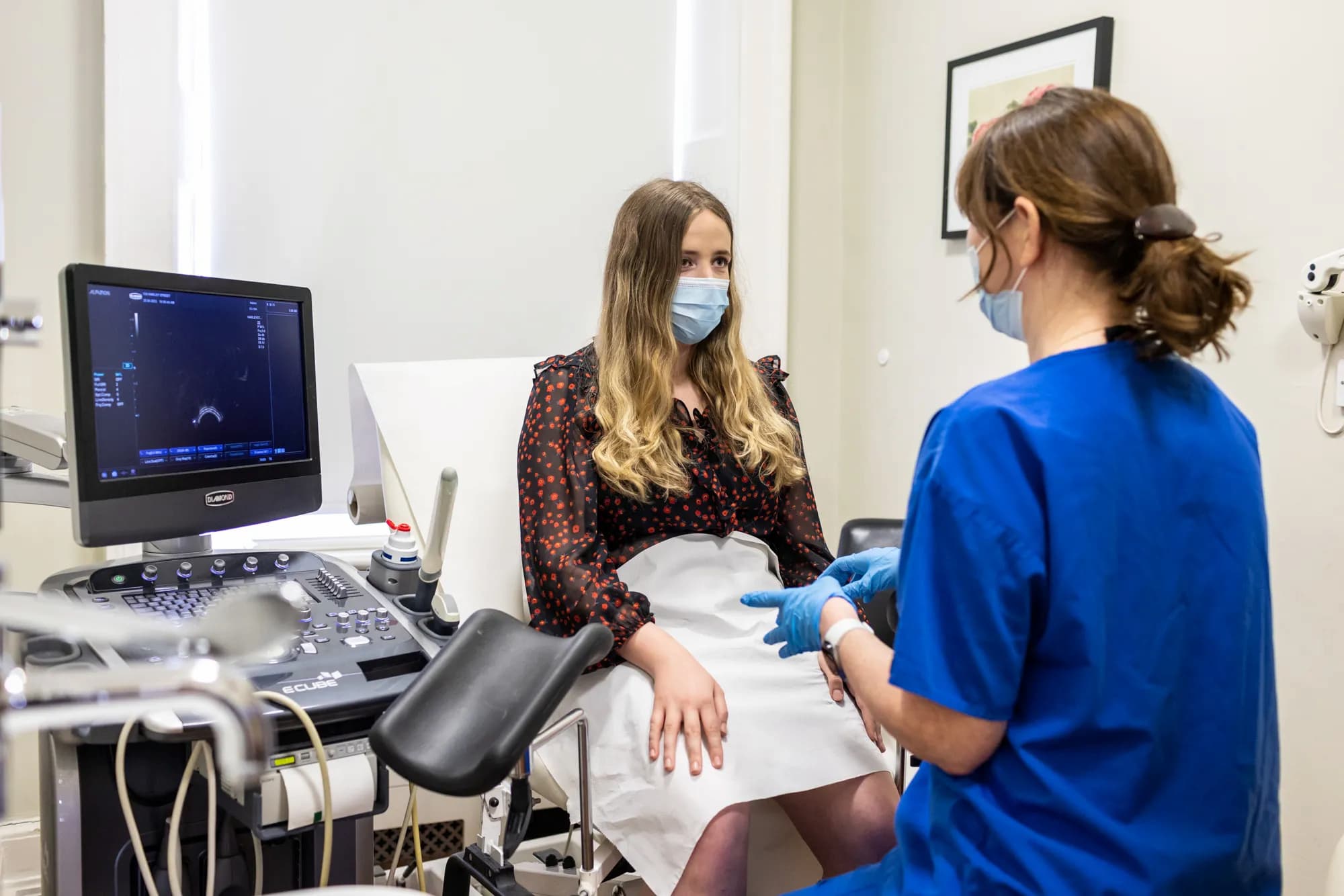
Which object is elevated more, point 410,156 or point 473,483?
point 410,156

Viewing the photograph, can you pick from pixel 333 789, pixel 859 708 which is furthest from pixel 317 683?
pixel 859 708

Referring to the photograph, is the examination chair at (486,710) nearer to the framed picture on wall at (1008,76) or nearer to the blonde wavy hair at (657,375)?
the blonde wavy hair at (657,375)

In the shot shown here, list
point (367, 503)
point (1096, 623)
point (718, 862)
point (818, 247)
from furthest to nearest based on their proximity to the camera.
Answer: point (818, 247)
point (367, 503)
point (718, 862)
point (1096, 623)

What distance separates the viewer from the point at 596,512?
4.94ft

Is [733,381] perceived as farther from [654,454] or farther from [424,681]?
[424,681]

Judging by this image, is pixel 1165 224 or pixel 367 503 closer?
pixel 1165 224

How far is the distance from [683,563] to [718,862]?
0.45m

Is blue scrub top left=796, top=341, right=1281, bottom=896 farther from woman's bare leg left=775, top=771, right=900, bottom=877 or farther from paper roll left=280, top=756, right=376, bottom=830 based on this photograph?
paper roll left=280, top=756, right=376, bottom=830

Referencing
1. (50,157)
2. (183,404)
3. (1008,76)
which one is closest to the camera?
(183,404)

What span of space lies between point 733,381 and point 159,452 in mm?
837

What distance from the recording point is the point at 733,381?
1656 millimetres

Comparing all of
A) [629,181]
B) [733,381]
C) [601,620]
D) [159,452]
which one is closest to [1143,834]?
[601,620]

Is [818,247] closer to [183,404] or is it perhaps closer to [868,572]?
[868,572]

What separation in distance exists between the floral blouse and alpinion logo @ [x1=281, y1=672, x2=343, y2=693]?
370 millimetres
